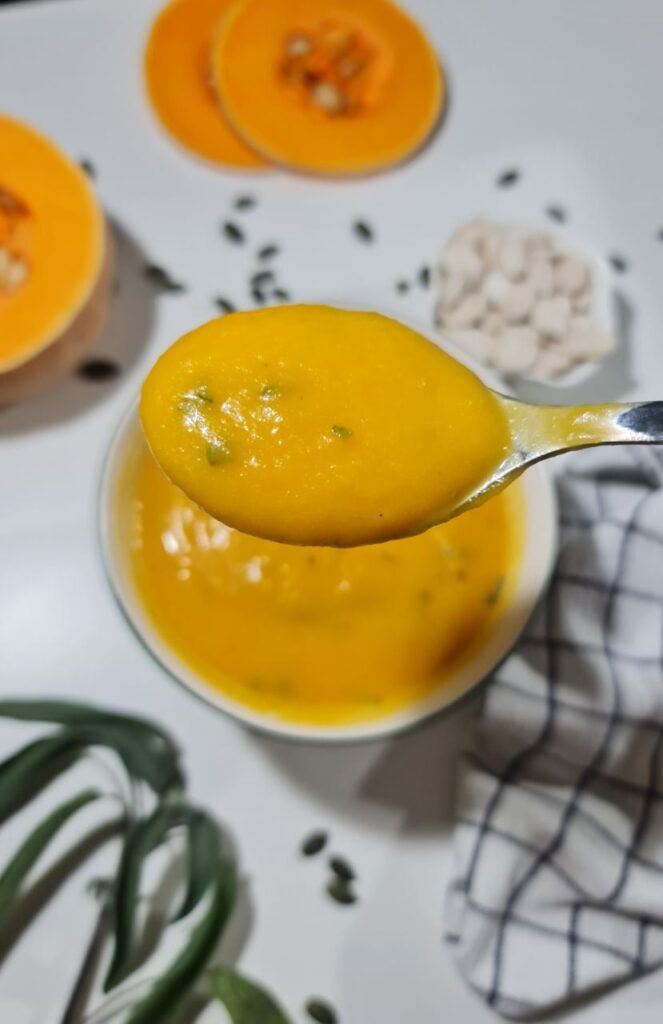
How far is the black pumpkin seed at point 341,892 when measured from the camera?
3.26 feet

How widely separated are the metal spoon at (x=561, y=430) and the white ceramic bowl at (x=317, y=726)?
24cm

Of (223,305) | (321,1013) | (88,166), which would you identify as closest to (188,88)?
(88,166)

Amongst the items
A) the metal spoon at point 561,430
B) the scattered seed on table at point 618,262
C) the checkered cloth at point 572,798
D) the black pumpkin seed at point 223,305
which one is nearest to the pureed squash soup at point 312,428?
the metal spoon at point 561,430

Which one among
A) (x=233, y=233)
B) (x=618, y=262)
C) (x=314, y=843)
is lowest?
(x=314, y=843)

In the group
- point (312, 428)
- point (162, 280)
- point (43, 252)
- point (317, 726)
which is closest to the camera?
point (312, 428)

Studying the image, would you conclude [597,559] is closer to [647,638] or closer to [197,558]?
[647,638]

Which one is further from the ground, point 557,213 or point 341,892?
point 557,213

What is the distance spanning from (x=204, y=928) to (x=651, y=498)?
58 cm

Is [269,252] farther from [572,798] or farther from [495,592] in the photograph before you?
[572,798]

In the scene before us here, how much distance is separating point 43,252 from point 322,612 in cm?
45

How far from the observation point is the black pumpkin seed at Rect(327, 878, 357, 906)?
0.99 meters

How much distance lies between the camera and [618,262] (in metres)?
1.18

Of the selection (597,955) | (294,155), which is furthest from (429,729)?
(294,155)

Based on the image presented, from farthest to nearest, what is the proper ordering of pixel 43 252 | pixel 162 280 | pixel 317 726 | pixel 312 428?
1. pixel 162 280
2. pixel 43 252
3. pixel 317 726
4. pixel 312 428
